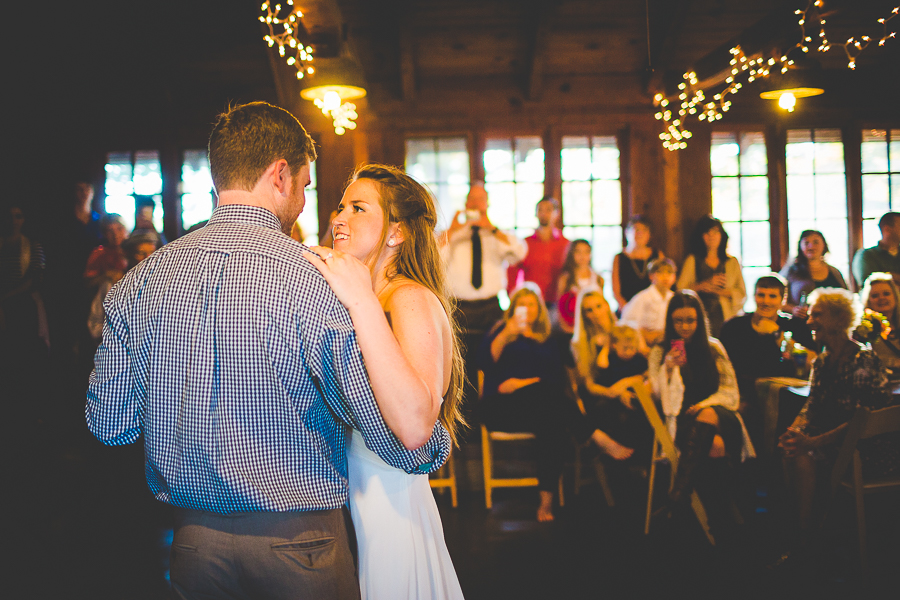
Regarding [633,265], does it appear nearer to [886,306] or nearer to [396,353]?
[886,306]

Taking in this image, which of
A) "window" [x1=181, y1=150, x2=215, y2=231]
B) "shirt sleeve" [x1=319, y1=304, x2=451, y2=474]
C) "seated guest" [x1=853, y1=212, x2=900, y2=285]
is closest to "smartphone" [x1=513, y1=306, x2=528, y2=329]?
"shirt sleeve" [x1=319, y1=304, x2=451, y2=474]

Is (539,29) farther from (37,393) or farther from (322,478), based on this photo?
(322,478)

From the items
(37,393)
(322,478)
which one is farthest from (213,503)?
(37,393)

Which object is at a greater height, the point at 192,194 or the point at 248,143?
the point at 192,194

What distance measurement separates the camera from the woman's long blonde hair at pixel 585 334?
166 inches

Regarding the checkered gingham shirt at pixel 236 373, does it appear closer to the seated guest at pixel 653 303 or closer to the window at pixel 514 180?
the seated guest at pixel 653 303

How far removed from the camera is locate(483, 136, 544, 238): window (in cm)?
684

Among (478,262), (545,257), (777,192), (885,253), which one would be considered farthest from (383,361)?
(777,192)

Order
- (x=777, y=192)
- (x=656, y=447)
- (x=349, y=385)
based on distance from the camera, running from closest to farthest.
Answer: (x=349, y=385) → (x=656, y=447) → (x=777, y=192)

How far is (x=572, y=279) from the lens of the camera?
547cm

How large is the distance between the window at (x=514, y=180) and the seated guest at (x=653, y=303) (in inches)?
76.5

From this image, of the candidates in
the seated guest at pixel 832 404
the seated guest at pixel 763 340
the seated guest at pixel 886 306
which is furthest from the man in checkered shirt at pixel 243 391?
the seated guest at pixel 886 306

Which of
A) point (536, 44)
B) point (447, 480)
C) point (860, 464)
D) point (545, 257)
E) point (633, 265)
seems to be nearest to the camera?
point (860, 464)

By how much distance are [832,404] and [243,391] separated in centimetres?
294
